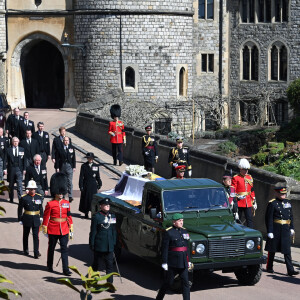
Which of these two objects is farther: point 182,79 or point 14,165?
point 182,79

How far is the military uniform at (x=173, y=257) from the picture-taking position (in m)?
12.7

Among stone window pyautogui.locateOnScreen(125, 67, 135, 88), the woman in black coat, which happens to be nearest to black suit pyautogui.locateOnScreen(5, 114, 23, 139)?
the woman in black coat

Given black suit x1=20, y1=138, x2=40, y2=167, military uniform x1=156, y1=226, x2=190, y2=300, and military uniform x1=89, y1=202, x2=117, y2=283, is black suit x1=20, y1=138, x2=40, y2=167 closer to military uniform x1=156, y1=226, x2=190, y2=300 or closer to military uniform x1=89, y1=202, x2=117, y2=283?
military uniform x1=89, y1=202, x2=117, y2=283

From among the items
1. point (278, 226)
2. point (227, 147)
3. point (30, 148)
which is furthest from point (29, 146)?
point (227, 147)

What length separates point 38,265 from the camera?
1545 centimetres

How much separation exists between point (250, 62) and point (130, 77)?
7.93 meters

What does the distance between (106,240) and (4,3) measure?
30.2 metres

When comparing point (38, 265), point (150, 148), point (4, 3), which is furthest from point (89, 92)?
point (38, 265)

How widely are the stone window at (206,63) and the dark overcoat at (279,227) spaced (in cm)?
3207

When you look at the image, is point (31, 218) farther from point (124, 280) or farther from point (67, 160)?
point (67, 160)

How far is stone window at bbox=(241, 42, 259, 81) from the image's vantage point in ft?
154

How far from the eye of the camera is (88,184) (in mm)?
19172

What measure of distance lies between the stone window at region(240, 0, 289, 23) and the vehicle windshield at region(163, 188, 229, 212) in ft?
104

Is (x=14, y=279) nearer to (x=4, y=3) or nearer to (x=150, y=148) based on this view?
(x=150, y=148)
